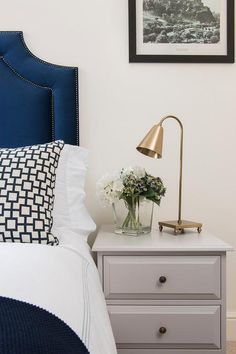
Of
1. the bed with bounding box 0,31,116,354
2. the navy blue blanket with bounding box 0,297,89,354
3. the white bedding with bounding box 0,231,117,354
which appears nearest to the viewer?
the navy blue blanket with bounding box 0,297,89,354

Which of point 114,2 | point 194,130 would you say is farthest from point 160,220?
point 114,2

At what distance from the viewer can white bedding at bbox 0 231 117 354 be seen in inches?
44.5

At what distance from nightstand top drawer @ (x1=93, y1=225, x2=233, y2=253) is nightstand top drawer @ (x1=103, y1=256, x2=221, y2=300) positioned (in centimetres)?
5

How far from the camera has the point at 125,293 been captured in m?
1.95

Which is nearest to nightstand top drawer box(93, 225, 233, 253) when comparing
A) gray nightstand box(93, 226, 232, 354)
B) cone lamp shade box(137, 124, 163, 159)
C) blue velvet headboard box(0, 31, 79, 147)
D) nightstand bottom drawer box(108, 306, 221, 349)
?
gray nightstand box(93, 226, 232, 354)

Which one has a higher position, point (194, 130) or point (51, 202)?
point (194, 130)

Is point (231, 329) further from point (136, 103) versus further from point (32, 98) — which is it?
point (32, 98)

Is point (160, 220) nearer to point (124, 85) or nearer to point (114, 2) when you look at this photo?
point (124, 85)

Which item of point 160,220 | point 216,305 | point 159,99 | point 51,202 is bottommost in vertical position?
point 216,305

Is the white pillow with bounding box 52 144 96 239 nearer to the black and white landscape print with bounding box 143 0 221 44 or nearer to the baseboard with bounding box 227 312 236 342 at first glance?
the black and white landscape print with bounding box 143 0 221 44

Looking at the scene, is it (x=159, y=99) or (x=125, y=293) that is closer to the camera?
(x=125, y=293)

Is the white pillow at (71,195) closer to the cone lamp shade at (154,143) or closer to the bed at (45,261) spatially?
the bed at (45,261)

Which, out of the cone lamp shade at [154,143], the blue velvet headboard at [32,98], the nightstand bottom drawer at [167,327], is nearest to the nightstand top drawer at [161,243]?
the nightstand bottom drawer at [167,327]

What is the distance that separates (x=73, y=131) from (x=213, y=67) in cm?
77
